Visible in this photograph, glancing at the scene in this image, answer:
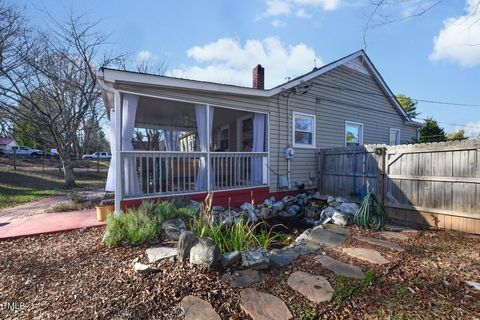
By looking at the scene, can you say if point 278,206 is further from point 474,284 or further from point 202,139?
point 474,284

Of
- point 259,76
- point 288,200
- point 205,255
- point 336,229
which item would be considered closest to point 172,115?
point 259,76

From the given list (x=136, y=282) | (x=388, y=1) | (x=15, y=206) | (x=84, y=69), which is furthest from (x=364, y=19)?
(x=84, y=69)

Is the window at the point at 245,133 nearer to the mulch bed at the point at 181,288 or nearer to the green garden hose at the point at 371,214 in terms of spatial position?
the green garden hose at the point at 371,214

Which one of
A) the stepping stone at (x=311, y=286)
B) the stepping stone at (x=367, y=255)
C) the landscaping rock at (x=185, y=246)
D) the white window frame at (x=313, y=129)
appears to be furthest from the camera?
the white window frame at (x=313, y=129)

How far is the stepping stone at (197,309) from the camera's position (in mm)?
2204

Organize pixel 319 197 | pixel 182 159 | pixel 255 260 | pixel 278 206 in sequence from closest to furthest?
pixel 255 260 → pixel 182 159 → pixel 278 206 → pixel 319 197

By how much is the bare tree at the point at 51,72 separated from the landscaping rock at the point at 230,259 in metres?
11.7

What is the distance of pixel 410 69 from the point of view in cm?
634

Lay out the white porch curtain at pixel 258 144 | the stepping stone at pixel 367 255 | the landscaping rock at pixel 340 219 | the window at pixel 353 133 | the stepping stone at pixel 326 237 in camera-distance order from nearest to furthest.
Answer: the stepping stone at pixel 367 255 < the stepping stone at pixel 326 237 < the landscaping rock at pixel 340 219 < the white porch curtain at pixel 258 144 < the window at pixel 353 133

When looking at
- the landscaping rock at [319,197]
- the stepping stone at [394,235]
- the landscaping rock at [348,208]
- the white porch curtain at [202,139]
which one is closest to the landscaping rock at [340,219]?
the landscaping rock at [348,208]

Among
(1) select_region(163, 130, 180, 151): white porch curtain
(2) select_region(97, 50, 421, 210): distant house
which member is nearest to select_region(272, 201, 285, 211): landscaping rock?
(2) select_region(97, 50, 421, 210): distant house

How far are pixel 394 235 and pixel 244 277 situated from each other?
3304mm

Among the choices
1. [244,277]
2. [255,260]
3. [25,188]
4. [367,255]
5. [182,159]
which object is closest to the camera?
[244,277]

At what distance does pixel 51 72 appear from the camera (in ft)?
40.9
